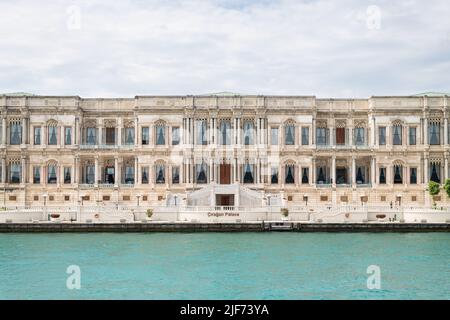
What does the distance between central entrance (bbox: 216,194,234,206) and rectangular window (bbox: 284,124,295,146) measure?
8.95 metres

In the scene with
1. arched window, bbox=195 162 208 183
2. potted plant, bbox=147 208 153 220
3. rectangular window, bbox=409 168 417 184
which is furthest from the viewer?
rectangular window, bbox=409 168 417 184

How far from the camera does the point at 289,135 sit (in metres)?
63.6

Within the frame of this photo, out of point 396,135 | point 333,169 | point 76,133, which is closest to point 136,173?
point 76,133

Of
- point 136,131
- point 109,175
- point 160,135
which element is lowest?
point 109,175

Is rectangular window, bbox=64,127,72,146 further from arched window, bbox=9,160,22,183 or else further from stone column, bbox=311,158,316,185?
stone column, bbox=311,158,316,185

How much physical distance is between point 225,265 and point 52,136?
116 feet

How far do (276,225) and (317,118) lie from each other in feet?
59.3

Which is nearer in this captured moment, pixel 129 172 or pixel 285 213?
pixel 285 213

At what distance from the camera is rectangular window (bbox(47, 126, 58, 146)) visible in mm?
64062

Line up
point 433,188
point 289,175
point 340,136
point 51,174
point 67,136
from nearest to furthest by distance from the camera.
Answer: point 433,188 < point 289,175 < point 51,174 < point 67,136 < point 340,136

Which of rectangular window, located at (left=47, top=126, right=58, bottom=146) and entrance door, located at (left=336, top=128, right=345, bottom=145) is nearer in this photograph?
rectangular window, located at (left=47, top=126, right=58, bottom=146)

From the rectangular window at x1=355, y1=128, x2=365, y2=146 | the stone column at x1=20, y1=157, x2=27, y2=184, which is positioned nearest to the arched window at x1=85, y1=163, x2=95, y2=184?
the stone column at x1=20, y1=157, x2=27, y2=184

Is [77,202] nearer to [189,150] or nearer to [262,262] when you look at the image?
[189,150]

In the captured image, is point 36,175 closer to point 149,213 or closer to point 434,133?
point 149,213
